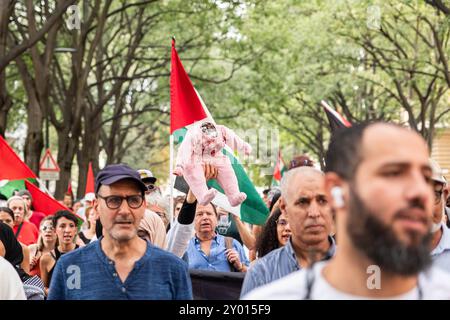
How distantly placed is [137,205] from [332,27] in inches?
1017

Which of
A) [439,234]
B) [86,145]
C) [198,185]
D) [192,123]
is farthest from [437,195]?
[86,145]

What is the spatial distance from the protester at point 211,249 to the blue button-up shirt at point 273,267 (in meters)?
2.88

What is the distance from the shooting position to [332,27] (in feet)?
99.7

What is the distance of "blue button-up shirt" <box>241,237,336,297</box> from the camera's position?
185 inches

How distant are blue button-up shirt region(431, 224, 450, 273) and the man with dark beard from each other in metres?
2.42

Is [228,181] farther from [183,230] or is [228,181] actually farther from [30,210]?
[30,210]

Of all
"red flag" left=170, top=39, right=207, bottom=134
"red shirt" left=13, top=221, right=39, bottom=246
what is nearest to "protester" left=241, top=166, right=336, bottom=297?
"red flag" left=170, top=39, right=207, bottom=134

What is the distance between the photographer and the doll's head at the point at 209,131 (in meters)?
→ 7.63

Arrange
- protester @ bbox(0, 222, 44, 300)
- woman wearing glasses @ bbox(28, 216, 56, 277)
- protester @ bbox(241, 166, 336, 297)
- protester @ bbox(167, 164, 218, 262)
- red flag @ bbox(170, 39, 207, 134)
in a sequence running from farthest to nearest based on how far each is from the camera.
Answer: woman wearing glasses @ bbox(28, 216, 56, 277), red flag @ bbox(170, 39, 207, 134), protester @ bbox(0, 222, 44, 300), protester @ bbox(167, 164, 218, 262), protester @ bbox(241, 166, 336, 297)

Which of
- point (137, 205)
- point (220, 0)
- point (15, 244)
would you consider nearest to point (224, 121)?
point (220, 0)

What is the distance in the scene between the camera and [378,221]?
2553 millimetres

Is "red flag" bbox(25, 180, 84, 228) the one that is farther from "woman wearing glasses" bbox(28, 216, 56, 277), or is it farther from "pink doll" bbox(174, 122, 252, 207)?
"pink doll" bbox(174, 122, 252, 207)

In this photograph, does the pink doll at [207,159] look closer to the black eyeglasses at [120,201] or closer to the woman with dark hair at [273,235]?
the woman with dark hair at [273,235]
